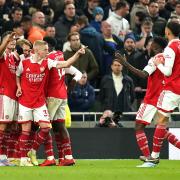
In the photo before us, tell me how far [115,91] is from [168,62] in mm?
6202

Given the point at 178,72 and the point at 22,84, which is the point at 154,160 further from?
the point at 22,84

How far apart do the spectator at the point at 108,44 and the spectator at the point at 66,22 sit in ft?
2.73

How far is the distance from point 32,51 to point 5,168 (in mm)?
2173

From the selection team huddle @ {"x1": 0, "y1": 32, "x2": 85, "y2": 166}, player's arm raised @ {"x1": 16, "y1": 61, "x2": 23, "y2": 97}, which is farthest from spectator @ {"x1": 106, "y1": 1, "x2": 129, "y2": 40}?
player's arm raised @ {"x1": 16, "y1": 61, "x2": 23, "y2": 97}

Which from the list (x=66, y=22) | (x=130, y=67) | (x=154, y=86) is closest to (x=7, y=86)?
(x=130, y=67)

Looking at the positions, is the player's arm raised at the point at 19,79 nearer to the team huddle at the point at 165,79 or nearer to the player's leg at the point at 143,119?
the team huddle at the point at 165,79

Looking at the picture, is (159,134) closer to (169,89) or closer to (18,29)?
(169,89)

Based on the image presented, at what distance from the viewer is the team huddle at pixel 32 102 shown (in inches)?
710

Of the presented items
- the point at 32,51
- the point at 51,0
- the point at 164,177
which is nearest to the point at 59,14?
the point at 51,0

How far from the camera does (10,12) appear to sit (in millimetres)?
25828

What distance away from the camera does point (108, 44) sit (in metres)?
25.3

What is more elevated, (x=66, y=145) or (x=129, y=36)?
(x=129, y=36)

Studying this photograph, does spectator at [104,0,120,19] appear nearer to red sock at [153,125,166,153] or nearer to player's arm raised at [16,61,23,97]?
player's arm raised at [16,61,23,97]

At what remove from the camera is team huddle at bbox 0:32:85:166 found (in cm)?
1803
